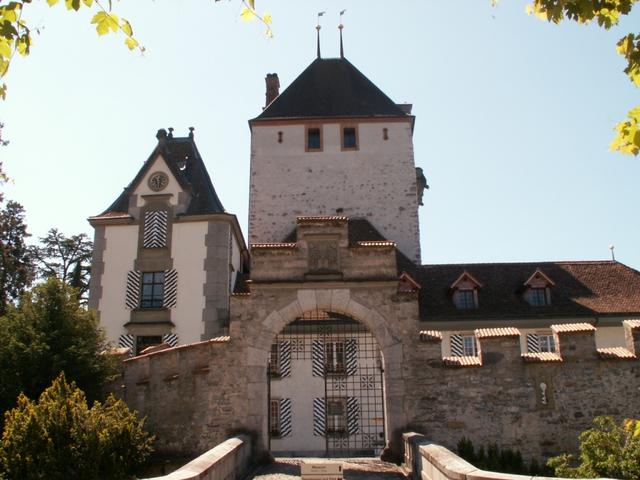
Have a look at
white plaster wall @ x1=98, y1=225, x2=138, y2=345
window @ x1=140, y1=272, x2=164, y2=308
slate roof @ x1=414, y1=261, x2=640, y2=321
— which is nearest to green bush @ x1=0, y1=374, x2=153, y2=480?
window @ x1=140, y1=272, x2=164, y2=308

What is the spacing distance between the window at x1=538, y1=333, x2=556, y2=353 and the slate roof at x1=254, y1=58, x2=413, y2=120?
39.4 feet

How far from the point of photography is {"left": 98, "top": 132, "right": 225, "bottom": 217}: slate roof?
81.1 feet

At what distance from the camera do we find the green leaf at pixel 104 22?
192 inches

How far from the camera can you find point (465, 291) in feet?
81.1

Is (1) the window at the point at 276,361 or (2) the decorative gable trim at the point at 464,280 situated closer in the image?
(1) the window at the point at 276,361

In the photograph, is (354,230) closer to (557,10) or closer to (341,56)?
(341,56)

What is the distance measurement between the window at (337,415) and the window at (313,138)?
1195 cm

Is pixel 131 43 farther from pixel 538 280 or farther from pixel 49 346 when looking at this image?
pixel 538 280

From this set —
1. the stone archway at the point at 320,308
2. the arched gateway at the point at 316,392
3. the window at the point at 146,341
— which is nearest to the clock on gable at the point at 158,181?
the window at the point at 146,341

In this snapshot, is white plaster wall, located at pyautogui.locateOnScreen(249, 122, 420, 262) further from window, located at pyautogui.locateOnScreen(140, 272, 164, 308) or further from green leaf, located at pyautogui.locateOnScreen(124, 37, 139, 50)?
green leaf, located at pyautogui.locateOnScreen(124, 37, 139, 50)

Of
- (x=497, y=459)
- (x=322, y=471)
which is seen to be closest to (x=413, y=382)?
(x=497, y=459)

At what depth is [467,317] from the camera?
23.8 metres

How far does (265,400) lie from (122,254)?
494 inches

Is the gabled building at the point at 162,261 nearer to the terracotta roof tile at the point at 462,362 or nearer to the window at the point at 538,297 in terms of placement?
the window at the point at 538,297
